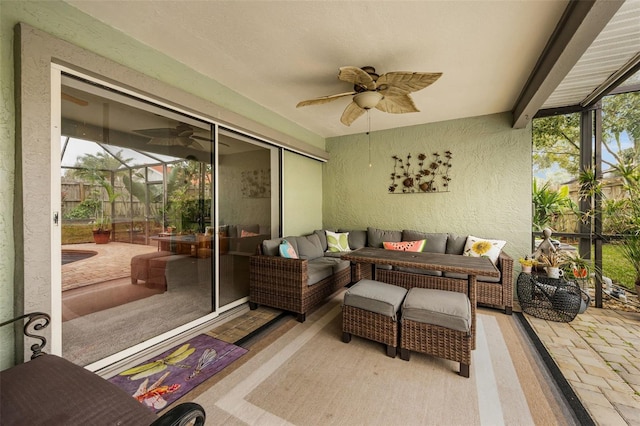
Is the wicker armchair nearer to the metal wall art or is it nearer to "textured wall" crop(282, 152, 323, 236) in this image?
"textured wall" crop(282, 152, 323, 236)

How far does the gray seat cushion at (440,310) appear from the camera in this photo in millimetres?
1873

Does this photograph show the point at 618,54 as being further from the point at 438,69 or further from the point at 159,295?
the point at 159,295

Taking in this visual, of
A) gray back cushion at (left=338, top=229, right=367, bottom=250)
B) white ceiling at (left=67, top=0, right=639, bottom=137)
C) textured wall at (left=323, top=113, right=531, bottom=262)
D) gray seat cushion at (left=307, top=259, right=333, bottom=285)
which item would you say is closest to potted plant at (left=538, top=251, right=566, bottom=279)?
textured wall at (left=323, top=113, right=531, bottom=262)

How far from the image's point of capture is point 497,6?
1.71 meters

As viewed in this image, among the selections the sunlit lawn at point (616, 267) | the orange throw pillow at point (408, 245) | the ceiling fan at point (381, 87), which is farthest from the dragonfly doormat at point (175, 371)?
the sunlit lawn at point (616, 267)

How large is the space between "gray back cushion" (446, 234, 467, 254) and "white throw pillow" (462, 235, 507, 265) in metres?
0.12

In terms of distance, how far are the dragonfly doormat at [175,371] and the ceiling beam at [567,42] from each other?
11.3 ft

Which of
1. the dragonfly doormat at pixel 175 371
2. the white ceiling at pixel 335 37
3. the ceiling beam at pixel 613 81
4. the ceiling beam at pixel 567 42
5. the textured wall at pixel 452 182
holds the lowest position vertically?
the dragonfly doormat at pixel 175 371

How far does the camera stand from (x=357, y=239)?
4.44 meters

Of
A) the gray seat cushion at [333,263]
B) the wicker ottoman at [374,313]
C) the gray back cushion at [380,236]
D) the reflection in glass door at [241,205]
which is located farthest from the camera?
the gray back cushion at [380,236]

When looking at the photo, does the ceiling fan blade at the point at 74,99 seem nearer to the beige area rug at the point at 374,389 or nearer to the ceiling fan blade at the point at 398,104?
the beige area rug at the point at 374,389

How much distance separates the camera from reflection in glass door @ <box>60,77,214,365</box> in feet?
6.06

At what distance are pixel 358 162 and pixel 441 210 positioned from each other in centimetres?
171

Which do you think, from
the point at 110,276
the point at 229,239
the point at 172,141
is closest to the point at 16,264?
the point at 110,276
